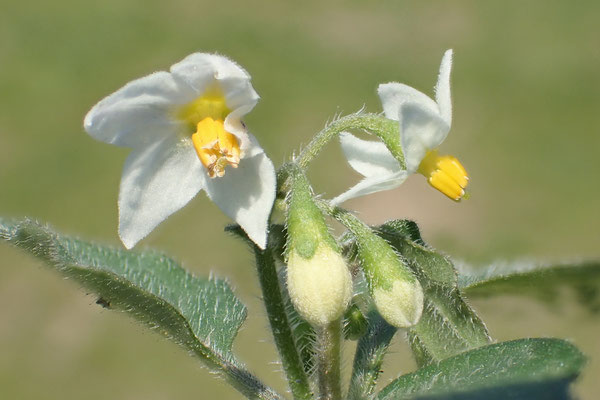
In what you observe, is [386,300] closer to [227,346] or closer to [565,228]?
[227,346]

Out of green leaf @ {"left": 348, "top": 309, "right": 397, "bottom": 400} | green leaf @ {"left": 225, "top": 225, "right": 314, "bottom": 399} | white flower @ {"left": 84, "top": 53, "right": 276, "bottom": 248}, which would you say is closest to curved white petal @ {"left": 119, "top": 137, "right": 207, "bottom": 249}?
white flower @ {"left": 84, "top": 53, "right": 276, "bottom": 248}

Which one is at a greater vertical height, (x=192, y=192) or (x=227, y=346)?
(x=192, y=192)

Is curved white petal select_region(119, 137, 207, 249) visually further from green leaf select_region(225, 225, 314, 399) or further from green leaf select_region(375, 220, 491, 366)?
green leaf select_region(375, 220, 491, 366)

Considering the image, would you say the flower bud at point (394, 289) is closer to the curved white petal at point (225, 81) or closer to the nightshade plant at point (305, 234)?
the nightshade plant at point (305, 234)

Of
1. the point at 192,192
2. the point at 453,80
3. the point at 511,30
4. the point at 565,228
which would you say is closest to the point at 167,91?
the point at 192,192

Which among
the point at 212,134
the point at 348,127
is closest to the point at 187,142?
the point at 212,134

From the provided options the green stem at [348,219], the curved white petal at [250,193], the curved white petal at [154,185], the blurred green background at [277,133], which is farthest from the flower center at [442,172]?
the blurred green background at [277,133]

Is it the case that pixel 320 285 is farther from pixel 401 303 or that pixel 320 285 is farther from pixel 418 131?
pixel 418 131
